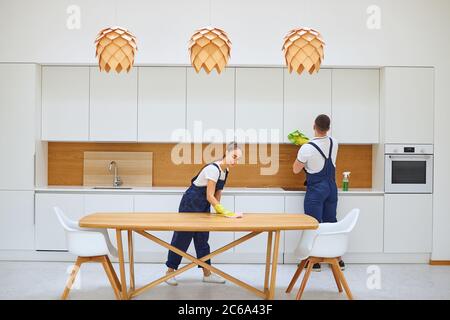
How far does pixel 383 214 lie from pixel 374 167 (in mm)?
668

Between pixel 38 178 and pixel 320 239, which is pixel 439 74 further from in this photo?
pixel 38 178

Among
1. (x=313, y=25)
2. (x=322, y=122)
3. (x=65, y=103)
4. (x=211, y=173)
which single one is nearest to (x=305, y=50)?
(x=211, y=173)

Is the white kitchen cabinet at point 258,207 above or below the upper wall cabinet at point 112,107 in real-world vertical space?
below

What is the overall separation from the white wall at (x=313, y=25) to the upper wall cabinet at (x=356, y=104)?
22 cm

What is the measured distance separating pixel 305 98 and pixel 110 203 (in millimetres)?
2418

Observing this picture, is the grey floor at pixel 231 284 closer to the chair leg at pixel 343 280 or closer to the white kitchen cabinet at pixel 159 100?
the chair leg at pixel 343 280

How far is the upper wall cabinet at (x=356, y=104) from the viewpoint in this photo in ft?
20.5

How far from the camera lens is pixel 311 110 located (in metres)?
6.26

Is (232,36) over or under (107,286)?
over

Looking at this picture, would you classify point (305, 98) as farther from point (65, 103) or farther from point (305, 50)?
point (65, 103)

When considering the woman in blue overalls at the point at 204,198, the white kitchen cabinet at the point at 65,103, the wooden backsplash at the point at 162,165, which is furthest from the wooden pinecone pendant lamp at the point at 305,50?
the white kitchen cabinet at the point at 65,103

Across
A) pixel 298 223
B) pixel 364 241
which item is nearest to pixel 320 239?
pixel 298 223

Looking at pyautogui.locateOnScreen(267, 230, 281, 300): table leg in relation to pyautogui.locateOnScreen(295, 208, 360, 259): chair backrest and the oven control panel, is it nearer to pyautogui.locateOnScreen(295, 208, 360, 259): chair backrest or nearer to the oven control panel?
pyautogui.locateOnScreen(295, 208, 360, 259): chair backrest

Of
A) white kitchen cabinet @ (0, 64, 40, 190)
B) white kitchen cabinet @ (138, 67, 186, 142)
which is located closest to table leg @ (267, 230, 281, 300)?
white kitchen cabinet @ (138, 67, 186, 142)
